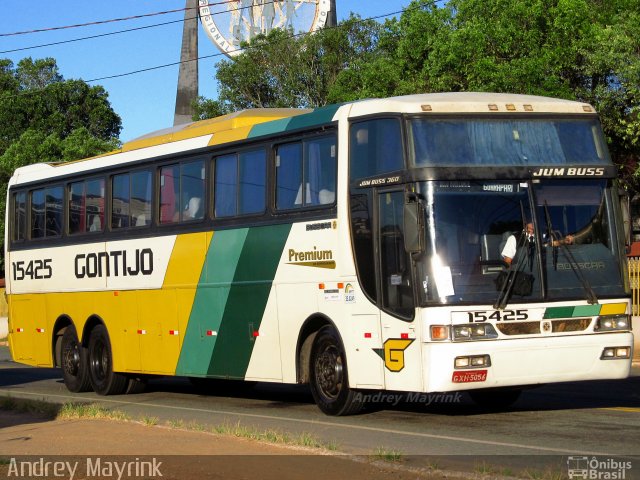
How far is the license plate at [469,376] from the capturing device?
502 inches

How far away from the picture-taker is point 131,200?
19.6m

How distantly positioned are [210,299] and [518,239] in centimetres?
571

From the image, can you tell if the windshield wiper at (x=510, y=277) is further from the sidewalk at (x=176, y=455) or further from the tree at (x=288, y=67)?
the tree at (x=288, y=67)

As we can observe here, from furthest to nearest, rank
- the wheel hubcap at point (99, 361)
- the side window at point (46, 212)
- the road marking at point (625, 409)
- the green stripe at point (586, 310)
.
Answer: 1. the side window at point (46, 212)
2. the wheel hubcap at point (99, 361)
3. the road marking at point (625, 409)
4. the green stripe at point (586, 310)

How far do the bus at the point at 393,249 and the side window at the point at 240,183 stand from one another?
0.03 metres

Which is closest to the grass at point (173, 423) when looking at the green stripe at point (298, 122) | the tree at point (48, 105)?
the green stripe at point (298, 122)

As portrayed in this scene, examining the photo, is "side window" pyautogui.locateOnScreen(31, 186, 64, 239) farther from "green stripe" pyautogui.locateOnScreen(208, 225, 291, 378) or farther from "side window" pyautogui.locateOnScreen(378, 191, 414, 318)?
"side window" pyautogui.locateOnScreen(378, 191, 414, 318)

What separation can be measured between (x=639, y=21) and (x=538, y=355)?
60.7 ft

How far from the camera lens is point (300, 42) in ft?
182

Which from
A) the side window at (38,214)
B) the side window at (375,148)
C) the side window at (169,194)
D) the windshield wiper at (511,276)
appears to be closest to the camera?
the windshield wiper at (511,276)

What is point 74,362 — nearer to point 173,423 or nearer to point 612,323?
point 173,423

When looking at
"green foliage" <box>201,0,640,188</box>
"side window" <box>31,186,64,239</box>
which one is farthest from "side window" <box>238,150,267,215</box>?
"green foliage" <box>201,0,640,188</box>

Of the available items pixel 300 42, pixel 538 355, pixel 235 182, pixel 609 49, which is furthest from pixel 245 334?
pixel 300 42

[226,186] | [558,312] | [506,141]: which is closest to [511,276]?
[558,312]
